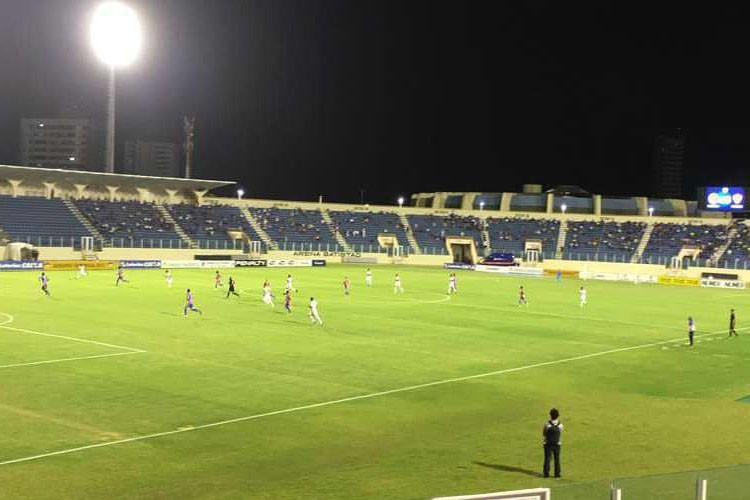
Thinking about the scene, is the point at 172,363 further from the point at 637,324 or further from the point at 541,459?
the point at 637,324

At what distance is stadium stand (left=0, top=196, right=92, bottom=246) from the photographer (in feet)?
263

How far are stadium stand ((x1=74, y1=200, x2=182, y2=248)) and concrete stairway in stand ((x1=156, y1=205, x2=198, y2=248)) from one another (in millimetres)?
617

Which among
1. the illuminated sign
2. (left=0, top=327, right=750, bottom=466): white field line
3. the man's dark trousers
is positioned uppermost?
the illuminated sign

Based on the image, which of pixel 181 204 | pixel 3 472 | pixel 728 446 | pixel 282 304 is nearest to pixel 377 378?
pixel 728 446

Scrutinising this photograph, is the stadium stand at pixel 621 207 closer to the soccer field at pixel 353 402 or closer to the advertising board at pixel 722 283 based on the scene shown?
the advertising board at pixel 722 283

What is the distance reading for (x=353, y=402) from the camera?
2314cm

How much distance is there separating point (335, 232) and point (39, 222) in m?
40.5

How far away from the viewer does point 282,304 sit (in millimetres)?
49625

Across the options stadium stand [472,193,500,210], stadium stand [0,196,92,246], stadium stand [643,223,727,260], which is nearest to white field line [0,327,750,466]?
stadium stand [0,196,92,246]

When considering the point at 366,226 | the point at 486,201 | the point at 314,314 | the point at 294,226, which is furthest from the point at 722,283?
the point at 314,314

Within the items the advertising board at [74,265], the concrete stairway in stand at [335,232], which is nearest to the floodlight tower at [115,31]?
the advertising board at [74,265]

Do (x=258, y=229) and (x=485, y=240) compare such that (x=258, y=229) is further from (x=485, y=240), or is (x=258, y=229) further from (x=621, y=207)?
(x=621, y=207)

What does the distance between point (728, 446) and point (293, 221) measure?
93.3 metres

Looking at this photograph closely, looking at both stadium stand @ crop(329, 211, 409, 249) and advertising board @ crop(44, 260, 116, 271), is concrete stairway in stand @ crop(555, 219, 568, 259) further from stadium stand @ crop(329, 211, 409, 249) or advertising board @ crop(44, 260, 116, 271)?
advertising board @ crop(44, 260, 116, 271)
